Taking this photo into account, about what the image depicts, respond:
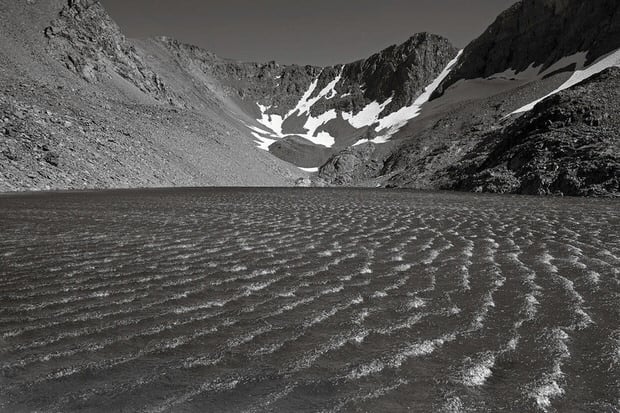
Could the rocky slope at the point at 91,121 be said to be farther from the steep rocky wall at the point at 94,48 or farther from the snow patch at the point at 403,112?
the snow patch at the point at 403,112

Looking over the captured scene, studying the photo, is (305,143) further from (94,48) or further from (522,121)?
(522,121)

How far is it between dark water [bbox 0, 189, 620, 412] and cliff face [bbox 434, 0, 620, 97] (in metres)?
108

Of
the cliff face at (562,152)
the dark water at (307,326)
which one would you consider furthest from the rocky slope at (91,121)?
the dark water at (307,326)

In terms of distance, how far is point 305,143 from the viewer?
16438 centimetres

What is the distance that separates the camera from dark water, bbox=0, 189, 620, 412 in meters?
4.49

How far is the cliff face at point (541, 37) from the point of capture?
103375 mm

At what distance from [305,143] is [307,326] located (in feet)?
523

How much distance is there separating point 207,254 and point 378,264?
4.05 meters

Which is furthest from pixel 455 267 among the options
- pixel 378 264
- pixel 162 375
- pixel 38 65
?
pixel 38 65

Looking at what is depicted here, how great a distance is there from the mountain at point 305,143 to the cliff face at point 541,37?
1.19 feet

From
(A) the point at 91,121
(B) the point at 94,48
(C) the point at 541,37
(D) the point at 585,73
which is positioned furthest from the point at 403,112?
(A) the point at 91,121

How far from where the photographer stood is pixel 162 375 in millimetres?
4906

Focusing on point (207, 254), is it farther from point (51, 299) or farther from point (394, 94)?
point (394, 94)

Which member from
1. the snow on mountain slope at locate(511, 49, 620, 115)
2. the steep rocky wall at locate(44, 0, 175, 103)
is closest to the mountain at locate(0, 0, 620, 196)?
the steep rocky wall at locate(44, 0, 175, 103)
